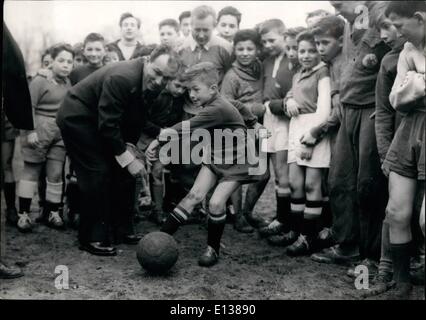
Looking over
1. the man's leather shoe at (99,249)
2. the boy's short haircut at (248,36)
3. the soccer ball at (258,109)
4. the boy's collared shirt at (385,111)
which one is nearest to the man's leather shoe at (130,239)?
the man's leather shoe at (99,249)

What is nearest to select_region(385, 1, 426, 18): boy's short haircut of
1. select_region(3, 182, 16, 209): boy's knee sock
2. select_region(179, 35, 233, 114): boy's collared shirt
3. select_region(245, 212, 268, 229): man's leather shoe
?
select_region(179, 35, 233, 114): boy's collared shirt

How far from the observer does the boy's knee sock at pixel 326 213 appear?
5.66 meters

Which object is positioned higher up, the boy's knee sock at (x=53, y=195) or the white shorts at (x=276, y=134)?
the white shorts at (x=276, y=134)

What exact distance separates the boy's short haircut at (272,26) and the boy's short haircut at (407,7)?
2.40 metres

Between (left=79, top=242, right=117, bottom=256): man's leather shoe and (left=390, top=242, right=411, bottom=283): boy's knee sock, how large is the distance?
260 cm

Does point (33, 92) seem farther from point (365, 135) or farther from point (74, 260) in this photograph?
point (365, 135)

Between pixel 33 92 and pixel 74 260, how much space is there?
7.02 ft

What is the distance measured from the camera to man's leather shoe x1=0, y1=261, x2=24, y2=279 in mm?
4530

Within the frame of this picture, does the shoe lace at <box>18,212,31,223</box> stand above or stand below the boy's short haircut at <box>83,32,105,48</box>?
below

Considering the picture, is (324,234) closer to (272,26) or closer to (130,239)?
(130,239)

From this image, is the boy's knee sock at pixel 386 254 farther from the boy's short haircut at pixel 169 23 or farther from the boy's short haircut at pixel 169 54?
the boy's short haircut at pixel 169 23

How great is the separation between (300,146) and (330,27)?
1160 millimetres

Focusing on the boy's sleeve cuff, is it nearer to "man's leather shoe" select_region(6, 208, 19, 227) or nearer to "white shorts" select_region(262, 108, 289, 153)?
"white shorts" select_region(262, 108, 289, 153)
